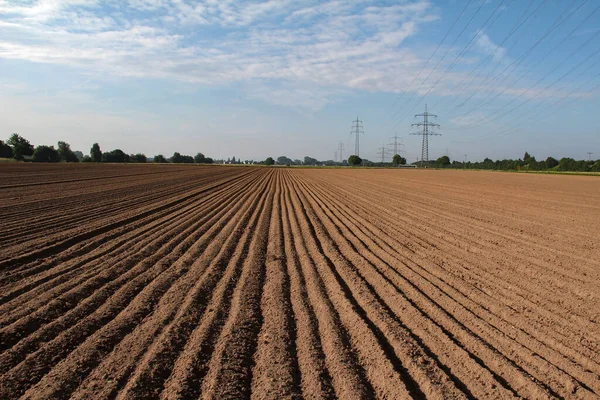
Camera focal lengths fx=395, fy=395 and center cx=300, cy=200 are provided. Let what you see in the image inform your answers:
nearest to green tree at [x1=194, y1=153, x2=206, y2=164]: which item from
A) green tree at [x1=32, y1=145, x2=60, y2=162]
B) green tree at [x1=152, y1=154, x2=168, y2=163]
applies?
green tree at [x1=152, y1=154, x2=168, y2=163]

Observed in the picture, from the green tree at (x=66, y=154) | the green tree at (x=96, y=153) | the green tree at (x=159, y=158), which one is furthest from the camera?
the green tree at (x=159, y=158)

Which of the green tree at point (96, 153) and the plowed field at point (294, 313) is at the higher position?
the green tree at point (96, 153)

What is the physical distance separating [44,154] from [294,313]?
92360 millimetres

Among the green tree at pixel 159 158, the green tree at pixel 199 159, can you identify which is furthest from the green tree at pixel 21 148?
the green tree at pixel 199 159

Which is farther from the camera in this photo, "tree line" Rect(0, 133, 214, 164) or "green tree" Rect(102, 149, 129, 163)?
"green tree" Rect(102, 149, 129, 163)

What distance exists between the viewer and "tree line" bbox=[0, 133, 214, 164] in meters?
78.4

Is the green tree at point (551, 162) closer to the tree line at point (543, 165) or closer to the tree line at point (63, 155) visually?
the tree line at point (543, 165)

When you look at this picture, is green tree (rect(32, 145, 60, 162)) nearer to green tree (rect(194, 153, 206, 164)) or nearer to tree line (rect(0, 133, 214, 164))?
tree line (rect(0, 133, 214, 164))

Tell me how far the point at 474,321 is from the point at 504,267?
300 centimetres

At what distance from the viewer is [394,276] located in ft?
Answer: 21.3

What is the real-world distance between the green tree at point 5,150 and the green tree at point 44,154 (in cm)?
523

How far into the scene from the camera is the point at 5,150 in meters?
79.1

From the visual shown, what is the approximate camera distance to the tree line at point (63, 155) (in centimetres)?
7844

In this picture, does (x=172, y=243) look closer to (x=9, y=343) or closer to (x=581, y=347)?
(x=9, y=343)
